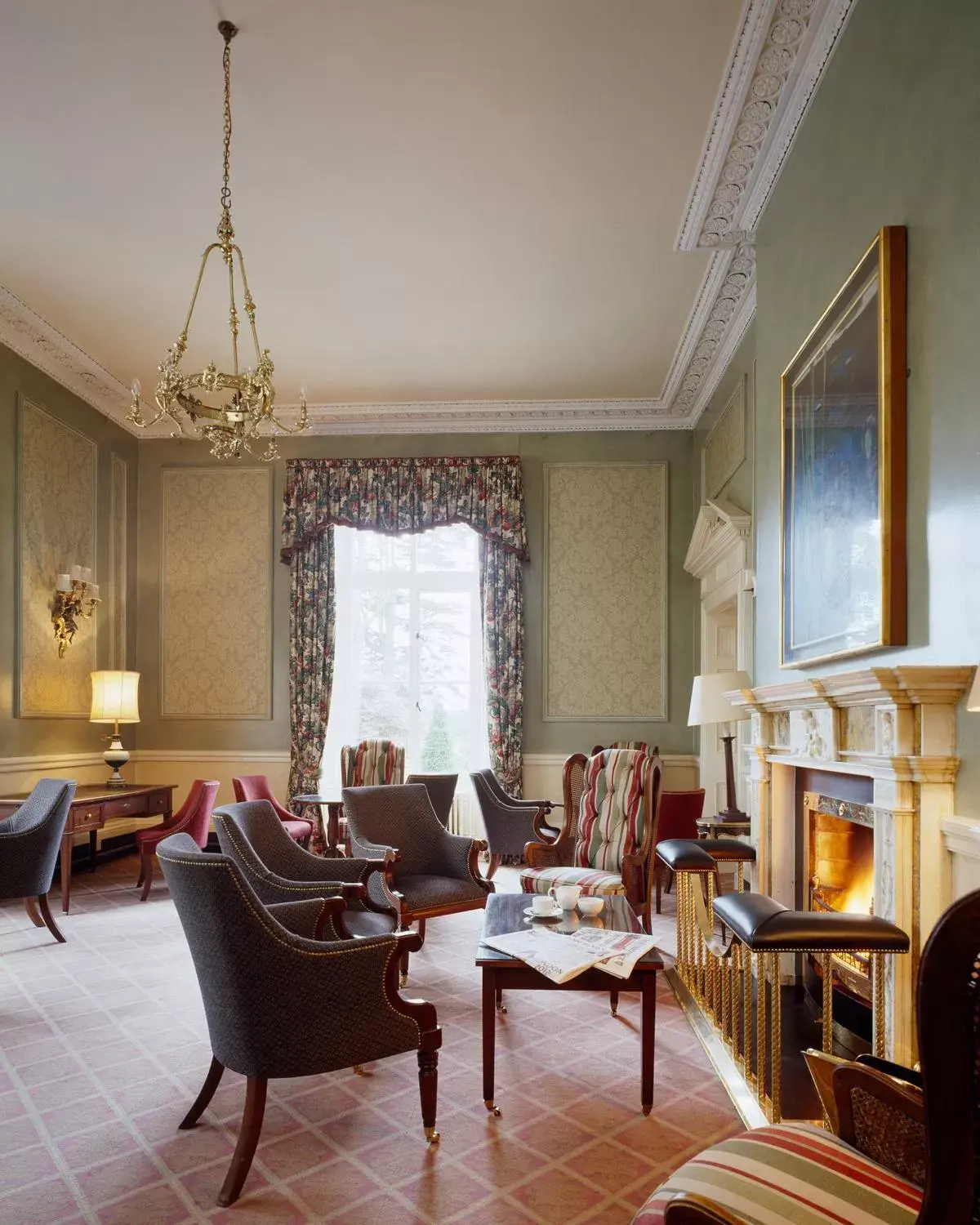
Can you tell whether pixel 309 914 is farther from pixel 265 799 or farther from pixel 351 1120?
pixel 265 799

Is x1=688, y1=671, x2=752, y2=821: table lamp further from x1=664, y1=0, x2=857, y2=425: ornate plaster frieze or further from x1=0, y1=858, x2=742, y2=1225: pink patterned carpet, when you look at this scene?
x1=664, y1=0, x2=857, y2=425: ornate plaster frieze

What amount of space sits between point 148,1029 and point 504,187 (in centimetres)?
414

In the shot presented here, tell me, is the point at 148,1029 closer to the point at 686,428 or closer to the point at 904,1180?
the point at 904,1180

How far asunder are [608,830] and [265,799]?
104 inches

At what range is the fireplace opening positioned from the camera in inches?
129

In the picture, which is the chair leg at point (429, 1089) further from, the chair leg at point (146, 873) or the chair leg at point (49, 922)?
the chair leg at point (146, 873)

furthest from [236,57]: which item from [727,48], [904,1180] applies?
[904,1180]

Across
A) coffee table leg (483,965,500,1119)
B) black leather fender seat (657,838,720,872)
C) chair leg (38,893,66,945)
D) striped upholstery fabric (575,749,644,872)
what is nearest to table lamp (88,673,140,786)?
chair leg (38,893,66,945)

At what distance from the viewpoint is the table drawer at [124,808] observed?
20.3 ft

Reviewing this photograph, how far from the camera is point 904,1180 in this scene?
151cm

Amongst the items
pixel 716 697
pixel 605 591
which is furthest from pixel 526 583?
pixel 716 697

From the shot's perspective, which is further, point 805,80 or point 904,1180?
point 805,80

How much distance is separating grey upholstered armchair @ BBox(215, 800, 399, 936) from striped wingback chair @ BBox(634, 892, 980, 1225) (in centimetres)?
212

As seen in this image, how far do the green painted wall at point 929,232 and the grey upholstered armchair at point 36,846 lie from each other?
13.0ft
